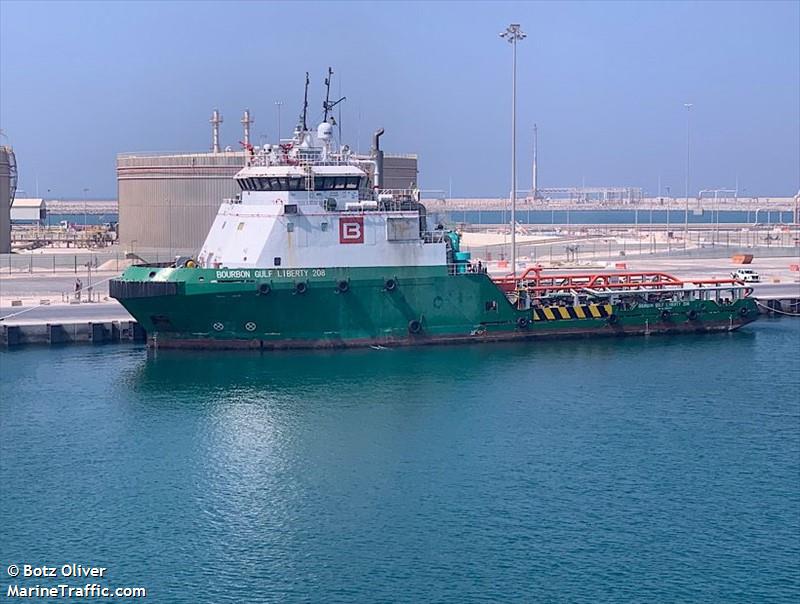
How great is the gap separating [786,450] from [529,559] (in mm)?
11865

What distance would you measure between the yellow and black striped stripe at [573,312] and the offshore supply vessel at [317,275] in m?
0.76

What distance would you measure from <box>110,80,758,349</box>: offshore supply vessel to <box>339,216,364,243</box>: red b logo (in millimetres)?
41

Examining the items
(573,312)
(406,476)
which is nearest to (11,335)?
(573,312)

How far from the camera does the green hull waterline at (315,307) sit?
151ft

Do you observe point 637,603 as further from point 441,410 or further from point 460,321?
point 460,321

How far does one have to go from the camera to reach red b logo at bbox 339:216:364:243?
47.6 meters

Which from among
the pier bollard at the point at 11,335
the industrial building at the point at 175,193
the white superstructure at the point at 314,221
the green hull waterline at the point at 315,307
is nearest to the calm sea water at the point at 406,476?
the green hull waterline at the point at 315,307

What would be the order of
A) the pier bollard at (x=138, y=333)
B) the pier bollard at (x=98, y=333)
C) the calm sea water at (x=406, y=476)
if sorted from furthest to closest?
the pier bollard at (x=138, y=333) → the pier bollard at (x=98, y=333) → the calm sea water at (x=406, y=476)

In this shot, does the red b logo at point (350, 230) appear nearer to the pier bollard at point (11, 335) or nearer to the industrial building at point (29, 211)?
the pier bollard at point (11, 335)

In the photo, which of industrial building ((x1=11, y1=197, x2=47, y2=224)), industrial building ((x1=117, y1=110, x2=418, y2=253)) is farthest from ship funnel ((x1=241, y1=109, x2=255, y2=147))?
industrial building ((x1=11, y1=197, x2=47, y2=224))

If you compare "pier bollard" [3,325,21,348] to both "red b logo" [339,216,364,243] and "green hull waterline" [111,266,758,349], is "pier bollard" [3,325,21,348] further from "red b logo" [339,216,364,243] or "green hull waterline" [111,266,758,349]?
"red b logo" [339,216,364,243]

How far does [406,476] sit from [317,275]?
17366 mm

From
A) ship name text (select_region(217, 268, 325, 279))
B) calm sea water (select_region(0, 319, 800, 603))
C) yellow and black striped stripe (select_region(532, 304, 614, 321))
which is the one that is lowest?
calm sea water (select_region(0, 319, 800, 603))

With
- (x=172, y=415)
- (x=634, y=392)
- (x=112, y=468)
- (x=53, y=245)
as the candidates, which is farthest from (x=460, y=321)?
(x=53, y=245)
